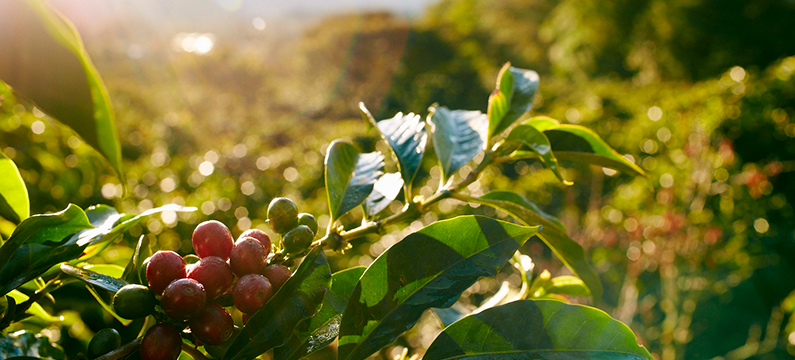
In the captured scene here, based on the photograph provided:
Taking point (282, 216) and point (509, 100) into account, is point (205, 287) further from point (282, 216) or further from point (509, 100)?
point (509, 100)

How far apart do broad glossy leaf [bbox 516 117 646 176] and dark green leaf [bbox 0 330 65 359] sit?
0.65 metres

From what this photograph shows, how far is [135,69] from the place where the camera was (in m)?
13.8

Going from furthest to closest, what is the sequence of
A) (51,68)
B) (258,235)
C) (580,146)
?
(580,146), (258,235), (51,68)

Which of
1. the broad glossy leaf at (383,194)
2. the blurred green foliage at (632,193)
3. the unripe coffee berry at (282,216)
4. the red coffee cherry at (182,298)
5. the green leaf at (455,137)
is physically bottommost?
the blurred green foliage at (632,193)

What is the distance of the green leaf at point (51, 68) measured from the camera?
34cm

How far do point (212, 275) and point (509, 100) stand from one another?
1.50 feet

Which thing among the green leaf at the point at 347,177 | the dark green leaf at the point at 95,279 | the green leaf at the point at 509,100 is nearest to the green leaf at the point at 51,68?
the dark green leaf at the point at 95,279

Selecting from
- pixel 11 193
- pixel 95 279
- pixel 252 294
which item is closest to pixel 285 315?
pixel 252 294

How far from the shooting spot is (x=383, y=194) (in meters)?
0.58

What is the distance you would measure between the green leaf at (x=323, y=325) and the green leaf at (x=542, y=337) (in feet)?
0.30

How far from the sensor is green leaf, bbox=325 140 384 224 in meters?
0.54

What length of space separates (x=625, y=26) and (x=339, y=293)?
14.7 m

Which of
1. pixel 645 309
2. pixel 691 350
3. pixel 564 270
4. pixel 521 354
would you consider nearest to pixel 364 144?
pixel 564 270

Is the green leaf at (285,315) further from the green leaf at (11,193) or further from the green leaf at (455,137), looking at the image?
the green leaf at (11,193)
